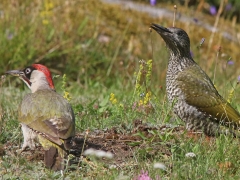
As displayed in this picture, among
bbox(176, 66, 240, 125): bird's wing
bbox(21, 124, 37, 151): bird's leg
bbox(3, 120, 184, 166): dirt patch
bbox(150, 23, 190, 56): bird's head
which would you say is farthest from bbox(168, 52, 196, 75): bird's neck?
bbox(21, 124, 37, 151): bird's leg

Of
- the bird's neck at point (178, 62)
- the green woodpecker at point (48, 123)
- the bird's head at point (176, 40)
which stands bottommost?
the green woodpecker at point (48, 123)

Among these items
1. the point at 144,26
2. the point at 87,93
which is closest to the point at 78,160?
the point at 87,93

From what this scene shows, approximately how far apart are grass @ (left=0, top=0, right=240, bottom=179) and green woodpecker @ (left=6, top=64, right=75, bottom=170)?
13 centimetres

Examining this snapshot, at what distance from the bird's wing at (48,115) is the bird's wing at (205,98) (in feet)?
4.32

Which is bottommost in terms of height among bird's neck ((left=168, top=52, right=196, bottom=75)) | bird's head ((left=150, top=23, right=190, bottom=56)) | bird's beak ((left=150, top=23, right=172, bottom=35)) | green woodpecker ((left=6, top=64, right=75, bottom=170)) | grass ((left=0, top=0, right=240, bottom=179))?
grass ((left=0, top=0, right=240, bottom=179))

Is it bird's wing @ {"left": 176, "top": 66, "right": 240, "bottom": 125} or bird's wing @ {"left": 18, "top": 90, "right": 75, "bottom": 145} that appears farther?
bird's wing @ {"left": 176, "top": 66, "right": 240, "bottom": 125}

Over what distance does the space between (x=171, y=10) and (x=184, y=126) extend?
789cm

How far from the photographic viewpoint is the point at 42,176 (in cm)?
523

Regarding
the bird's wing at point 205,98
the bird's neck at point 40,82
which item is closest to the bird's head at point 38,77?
the bird's neck at point 40,82

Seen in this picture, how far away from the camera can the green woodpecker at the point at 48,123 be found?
5.25 metres

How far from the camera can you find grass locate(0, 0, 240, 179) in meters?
5.36

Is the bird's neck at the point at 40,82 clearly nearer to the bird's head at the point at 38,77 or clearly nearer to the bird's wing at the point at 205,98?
the bird's head at the point at 38,77

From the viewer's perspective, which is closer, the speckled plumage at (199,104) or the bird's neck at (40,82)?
the bird's neck at (40,82)

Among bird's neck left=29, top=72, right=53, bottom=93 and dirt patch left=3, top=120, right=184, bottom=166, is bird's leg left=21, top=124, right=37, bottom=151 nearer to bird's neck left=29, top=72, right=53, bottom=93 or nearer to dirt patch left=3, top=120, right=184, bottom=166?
dirt patch left=3, top=120, right=184, bottom=166
